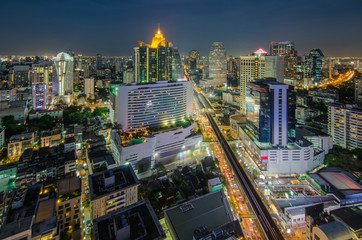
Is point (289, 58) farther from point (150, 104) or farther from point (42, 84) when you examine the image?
point (42, 84)

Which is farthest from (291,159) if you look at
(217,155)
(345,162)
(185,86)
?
(185,86)

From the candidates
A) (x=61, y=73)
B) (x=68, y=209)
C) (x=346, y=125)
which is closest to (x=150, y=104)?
(x=68, y=209)

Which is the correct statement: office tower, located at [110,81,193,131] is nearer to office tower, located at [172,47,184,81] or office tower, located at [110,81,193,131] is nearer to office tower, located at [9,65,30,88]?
office tower, located at [172,47,184,81]

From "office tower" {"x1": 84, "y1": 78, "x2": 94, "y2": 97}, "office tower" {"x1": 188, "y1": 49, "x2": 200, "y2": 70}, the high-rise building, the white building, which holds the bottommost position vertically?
the white building

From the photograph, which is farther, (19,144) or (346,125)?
(346,125)

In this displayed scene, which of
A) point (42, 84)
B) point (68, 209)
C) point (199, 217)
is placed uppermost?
point (42, 84)

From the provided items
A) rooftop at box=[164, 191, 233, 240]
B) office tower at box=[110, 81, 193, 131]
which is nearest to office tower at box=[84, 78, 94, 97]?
office tower at box=[110, 81, 193, 131]

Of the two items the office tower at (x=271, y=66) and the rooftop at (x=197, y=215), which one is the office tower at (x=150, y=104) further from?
the office tower at (x=271, y=66)
